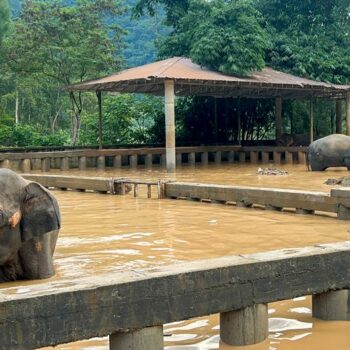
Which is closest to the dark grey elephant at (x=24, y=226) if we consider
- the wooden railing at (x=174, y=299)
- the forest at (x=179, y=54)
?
the wooden railing at (x=174, y=299)

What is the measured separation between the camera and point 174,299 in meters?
4.35

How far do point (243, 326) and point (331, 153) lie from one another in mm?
16212

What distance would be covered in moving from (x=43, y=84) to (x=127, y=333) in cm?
3228

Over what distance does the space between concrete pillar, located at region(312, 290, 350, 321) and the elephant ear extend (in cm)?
241

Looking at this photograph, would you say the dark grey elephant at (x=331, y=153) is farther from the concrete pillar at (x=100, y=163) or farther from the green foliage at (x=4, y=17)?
the green foliage at (x=4, y=17)

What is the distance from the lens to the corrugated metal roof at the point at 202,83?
22.0 metres

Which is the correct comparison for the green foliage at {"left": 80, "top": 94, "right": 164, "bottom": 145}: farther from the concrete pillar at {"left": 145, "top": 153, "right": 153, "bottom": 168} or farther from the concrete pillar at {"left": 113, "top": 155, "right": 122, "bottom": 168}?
the concrete pillar at {"left": 113, "top": 155, "right": 122, "bottom": 168}

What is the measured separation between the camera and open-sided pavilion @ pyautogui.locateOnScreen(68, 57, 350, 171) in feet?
71.8

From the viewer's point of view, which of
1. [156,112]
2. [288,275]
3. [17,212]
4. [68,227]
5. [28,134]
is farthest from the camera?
[156,112]

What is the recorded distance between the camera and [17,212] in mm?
5805

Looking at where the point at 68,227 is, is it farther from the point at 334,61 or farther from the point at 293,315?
the point at 334,61

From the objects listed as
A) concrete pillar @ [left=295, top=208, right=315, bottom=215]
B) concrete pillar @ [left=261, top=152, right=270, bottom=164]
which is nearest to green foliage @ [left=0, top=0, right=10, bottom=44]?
concrete pillar @ [left=261, top=152, right=270, bottom=164]

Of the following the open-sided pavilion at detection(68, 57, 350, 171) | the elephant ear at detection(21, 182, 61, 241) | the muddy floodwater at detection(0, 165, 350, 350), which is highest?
the open-sided pavilion at detection(68, 57, 350, 171)

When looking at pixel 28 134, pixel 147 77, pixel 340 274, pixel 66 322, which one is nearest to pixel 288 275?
pixel 340 274
